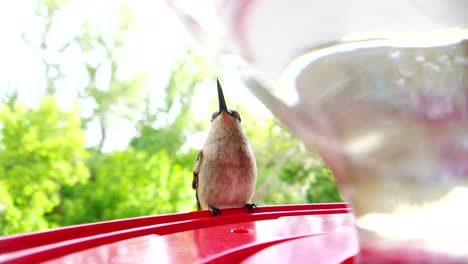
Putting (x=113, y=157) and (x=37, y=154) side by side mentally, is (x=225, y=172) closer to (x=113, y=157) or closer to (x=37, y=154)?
(x=37, y=154)

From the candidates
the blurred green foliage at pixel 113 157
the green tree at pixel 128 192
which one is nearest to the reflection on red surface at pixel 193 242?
the blurred green foliage at pixel 113 157

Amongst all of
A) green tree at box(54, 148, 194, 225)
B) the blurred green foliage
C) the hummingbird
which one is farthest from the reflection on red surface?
green tree at box(54, 148, 194, 225)

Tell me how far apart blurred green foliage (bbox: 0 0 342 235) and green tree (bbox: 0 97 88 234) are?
1cm

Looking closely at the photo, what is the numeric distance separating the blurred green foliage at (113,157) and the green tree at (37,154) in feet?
0.03

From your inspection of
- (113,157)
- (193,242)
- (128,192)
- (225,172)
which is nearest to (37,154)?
(113,157)

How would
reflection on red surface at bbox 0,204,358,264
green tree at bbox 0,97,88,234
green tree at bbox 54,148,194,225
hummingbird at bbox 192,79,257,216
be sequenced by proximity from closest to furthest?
reflection on red surface at bbox 0,204,358,264 < hummingbird at bbox 192,79,257,216 < green tree at bbox 0,97,88,234 < green tree at bbox 54,148,194,225

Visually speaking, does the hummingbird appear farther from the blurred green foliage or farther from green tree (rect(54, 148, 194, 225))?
green tree (rect(54, 148, 194, 225))

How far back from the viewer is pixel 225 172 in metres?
1.87

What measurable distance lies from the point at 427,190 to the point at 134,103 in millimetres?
6385

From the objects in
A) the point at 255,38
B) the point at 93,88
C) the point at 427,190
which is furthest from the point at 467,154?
the point at 93,88

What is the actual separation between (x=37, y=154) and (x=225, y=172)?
3.61m

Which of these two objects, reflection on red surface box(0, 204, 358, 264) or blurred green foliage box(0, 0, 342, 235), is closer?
reflection on red surface box(0, 204, 358, 264)

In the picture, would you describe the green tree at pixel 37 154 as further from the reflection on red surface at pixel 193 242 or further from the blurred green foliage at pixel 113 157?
the reflection on red surface at pixel 193 242

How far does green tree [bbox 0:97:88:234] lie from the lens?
479 cm
